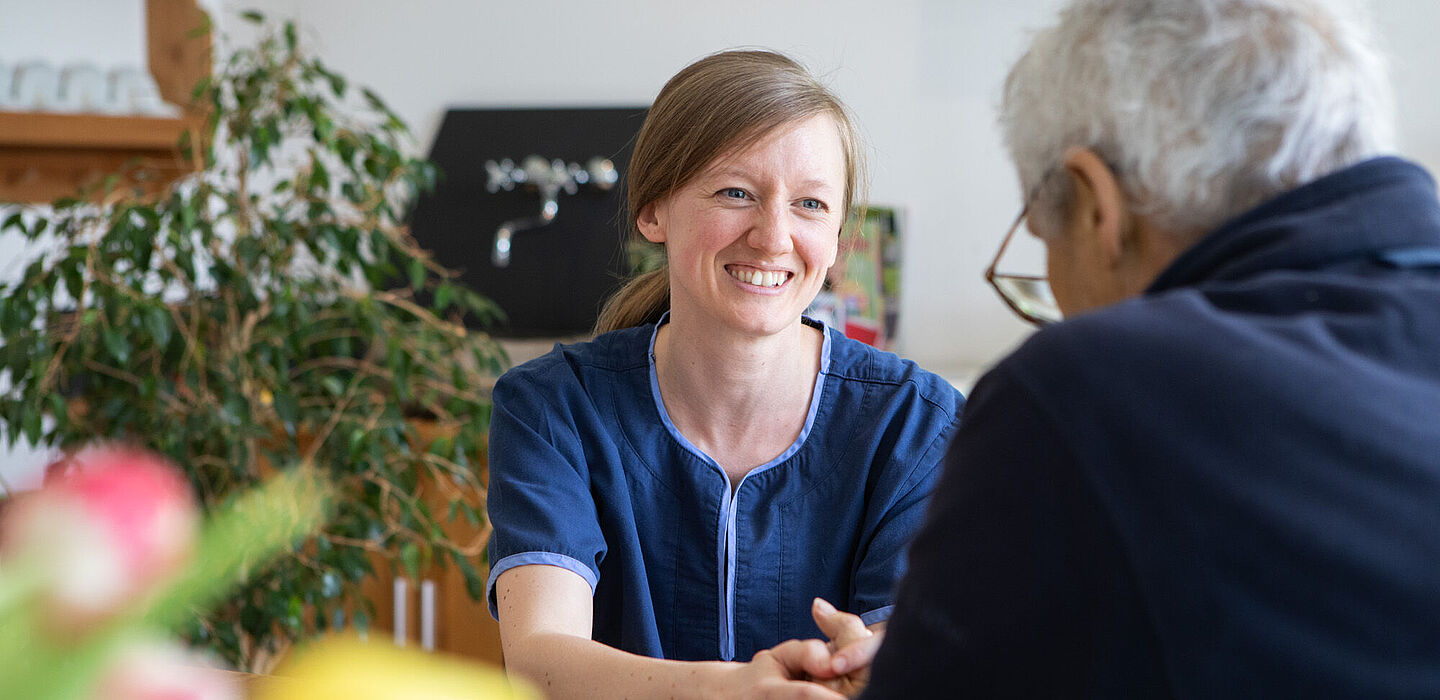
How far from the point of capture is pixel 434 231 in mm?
3461

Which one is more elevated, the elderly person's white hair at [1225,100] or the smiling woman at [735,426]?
the elderly person's white hair at [1225,100]

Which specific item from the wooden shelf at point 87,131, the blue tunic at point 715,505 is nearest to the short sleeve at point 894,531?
the blue tunic at point 715,505

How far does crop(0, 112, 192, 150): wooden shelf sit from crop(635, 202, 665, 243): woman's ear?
1.95m

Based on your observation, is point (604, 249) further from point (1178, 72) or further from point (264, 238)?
point (1178, 72)

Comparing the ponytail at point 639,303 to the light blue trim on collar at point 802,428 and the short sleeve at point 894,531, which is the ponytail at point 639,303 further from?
the short sleeve at point 894,531

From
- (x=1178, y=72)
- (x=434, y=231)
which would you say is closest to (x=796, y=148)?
(x=1178, y=72)

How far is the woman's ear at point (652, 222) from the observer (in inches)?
54.4

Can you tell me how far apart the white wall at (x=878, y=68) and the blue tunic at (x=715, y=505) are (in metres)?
1.93

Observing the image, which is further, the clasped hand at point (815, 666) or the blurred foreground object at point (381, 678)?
the clasped hand at point (815, 666)

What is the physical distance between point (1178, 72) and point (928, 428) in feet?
2.13

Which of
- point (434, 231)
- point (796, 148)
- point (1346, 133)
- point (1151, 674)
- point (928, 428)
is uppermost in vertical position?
point (1346, 133)

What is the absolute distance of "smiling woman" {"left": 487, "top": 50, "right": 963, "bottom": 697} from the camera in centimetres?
126

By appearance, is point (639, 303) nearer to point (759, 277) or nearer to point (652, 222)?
point (652, 222)

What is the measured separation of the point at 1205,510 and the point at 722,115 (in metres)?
0.80
